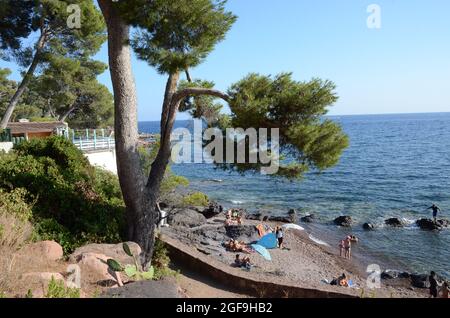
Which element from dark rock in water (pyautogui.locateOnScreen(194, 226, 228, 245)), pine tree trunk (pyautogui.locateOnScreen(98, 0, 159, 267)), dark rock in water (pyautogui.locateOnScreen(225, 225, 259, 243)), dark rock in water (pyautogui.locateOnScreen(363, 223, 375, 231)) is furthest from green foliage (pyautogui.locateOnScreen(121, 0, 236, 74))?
dark rock in water (pyautogui.locateOnScreen(363, 223, 375, 231))

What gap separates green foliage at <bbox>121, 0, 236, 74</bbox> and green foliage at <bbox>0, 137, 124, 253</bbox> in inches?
177

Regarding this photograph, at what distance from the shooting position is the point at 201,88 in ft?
32.5

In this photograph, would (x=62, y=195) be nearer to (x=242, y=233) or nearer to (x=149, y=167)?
(x=149, y=167)

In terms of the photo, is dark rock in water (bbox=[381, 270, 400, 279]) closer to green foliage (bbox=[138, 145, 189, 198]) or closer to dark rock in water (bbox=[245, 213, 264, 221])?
green foliage (bbox=[138, 145, 189, 198])

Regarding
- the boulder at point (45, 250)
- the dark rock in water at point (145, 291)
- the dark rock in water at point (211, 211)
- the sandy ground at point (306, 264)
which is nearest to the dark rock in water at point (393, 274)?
the sandy ground at point (306, 264)

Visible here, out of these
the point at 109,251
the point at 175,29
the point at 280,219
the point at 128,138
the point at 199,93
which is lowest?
the point at 280,219

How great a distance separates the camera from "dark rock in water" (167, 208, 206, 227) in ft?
76.1

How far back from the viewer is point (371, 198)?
3562 cm

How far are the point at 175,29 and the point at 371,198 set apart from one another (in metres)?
31.3

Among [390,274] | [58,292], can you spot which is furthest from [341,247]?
[58,292]
